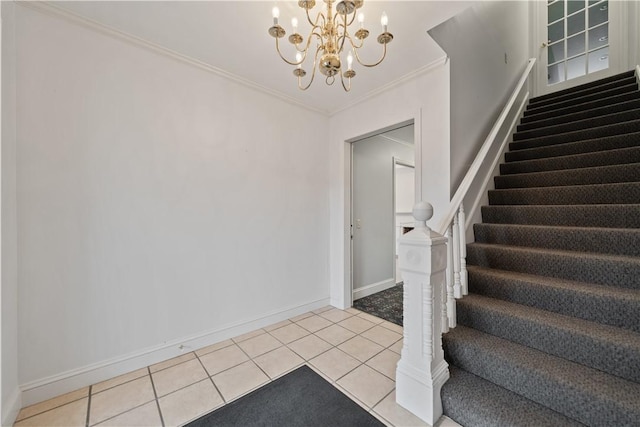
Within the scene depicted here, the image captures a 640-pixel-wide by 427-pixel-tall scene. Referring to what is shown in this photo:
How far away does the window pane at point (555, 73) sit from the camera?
464 cm

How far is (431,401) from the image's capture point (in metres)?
1.37

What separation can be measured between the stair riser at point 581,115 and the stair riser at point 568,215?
188cm

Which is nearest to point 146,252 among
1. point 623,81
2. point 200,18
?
point 200,18

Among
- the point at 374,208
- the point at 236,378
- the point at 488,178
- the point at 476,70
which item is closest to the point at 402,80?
the point at 476,70

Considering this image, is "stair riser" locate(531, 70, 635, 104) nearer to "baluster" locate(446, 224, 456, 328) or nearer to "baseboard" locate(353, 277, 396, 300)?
"baseboard" locate(353, 277, 396, 300)

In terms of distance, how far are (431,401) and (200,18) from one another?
283 centimetres

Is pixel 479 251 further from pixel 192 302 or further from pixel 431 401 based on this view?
pixel 192 302

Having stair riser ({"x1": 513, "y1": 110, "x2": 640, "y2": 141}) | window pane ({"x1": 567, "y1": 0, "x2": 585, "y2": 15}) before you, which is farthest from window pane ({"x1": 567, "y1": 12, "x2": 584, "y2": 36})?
stair riser ({"x1": 513, "y1": 110, "x2": 640, "y2": 141})

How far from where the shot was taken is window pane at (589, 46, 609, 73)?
4191mm

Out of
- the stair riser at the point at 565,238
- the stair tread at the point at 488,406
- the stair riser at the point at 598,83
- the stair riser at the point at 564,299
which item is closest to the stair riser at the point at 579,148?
the stair riser at the point at 565,238

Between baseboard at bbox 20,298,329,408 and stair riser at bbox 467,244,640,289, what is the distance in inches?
84.3

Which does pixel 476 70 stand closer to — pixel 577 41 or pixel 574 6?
pixel 577 41

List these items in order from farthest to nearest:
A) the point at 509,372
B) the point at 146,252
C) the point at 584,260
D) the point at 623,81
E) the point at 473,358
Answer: the point at 623,81 → the point at 146,252 → the point at 584,260 → the point at 473,358 → the point at 509,372

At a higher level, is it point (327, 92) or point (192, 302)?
point (327, 92)
